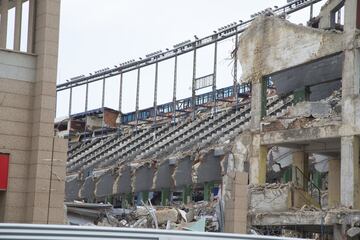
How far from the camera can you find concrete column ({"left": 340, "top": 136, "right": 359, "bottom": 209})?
25.8 m

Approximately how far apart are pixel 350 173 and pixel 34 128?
1358 cm

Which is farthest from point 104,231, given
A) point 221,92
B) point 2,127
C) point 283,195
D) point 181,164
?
point 221,92

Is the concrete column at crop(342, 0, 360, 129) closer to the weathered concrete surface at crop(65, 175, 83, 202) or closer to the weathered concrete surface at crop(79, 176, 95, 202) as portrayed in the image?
the weathered concrete surface at crop(79, 176, 95, 202)

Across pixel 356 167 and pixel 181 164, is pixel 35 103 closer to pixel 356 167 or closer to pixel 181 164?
pixel 356 167

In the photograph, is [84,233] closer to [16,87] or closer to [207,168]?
[16,87]

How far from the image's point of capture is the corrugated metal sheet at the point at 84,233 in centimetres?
671

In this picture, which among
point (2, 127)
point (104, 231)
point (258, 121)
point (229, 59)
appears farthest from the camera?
point (229, 59)

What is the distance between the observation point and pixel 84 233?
7.05 meters

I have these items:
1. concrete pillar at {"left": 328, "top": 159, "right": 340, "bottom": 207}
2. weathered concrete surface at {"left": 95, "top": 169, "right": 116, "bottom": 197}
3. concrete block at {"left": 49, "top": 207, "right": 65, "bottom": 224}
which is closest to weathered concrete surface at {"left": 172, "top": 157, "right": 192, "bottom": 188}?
weathered concrete surface at {"left": 95, "top": 169, "right": 116, "bottom": 197}

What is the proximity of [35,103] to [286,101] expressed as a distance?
31815mm

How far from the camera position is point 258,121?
Result: 30.2 metres

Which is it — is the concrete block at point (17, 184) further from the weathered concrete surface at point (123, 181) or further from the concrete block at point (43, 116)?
the weathered concrete surface at point (123, 181)

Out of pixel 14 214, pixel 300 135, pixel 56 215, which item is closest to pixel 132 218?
pixel 300 135

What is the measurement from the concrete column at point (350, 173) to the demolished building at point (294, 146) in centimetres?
3
